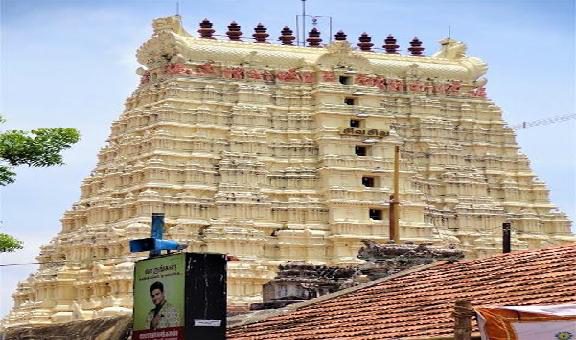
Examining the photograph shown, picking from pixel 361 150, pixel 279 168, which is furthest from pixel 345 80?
pixel 279 168

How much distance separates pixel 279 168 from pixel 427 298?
156ft

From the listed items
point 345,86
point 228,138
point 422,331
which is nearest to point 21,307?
point 228,138

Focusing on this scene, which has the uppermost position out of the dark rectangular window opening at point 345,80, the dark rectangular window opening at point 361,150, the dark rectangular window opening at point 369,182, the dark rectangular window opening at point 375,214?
the dark rectangular window opening at point 345,80

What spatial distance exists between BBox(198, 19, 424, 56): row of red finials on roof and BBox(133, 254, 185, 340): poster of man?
188 ft

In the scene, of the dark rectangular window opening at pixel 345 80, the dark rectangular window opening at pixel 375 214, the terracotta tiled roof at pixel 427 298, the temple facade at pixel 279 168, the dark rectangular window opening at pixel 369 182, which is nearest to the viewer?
the terracotta tiled roof at pixel 427 298

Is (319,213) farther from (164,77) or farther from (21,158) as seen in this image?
(21,158)

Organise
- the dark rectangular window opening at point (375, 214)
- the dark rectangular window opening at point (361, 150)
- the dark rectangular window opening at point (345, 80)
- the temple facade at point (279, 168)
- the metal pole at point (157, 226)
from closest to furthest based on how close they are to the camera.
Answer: the metal pole at point (157, 226) → the temple facade at point (279, 168) → the dark rectangular window opening at point (375, 214) → the dark rectangular window opening at point (361, 150) → the dark rectangular window opening at point (345, 80)

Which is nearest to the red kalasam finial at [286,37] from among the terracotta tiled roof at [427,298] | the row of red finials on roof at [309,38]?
the row of red finials on roof at [309,38]

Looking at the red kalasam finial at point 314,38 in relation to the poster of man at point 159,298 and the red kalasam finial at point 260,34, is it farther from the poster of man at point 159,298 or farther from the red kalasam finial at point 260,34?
the poster of man at point 159,298

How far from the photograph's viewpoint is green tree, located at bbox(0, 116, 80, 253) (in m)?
17.7

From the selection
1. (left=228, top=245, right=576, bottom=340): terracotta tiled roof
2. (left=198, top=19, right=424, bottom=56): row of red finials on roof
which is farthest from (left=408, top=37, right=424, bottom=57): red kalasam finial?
(left=228, top=245, right=576, bottom=340): terracotta tiled roof

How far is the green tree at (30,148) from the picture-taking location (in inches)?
697

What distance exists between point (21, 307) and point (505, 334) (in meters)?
53.1

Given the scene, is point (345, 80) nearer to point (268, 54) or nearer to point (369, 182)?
point (268, 54)
